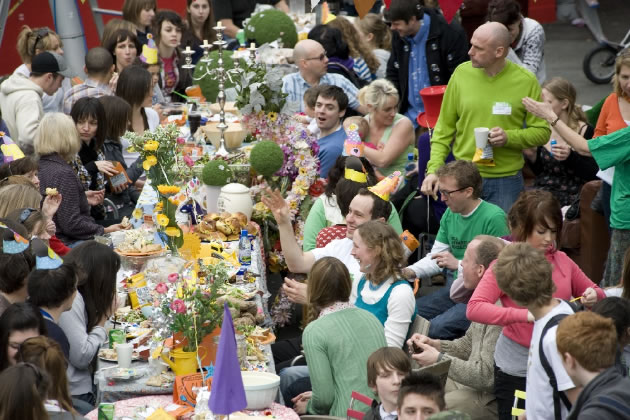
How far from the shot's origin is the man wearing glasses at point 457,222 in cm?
543

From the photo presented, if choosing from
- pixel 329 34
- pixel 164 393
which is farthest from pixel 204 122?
pixel 164 393

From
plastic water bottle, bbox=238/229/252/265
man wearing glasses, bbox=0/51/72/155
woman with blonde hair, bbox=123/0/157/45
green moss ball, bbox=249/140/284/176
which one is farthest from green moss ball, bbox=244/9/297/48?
plastic water bottle, bbox=238/229/252/265

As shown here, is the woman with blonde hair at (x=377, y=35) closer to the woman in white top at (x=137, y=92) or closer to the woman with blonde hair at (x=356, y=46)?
the woman with blonde hair at (x=356, y=46)

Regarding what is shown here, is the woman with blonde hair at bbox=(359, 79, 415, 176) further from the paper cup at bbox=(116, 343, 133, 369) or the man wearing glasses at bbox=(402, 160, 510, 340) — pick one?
the paper cup at bbox=(116, 343, 133, 369)

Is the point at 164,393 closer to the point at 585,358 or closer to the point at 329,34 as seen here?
the point at 585,358

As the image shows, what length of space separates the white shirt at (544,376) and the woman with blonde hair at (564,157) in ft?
8.59

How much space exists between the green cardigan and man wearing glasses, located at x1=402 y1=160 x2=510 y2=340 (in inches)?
42.3

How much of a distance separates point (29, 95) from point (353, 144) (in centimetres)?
259

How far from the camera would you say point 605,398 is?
3170mm

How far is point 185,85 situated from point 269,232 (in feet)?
12.1

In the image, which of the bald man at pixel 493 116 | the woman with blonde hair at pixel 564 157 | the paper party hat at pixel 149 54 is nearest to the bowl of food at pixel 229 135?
the bald man at pixel 493 116

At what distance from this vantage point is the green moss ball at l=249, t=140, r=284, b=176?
6355mm

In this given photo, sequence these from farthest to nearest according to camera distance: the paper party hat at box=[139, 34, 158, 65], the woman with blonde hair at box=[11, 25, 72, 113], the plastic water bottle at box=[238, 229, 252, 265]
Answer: the paper party hat at box=[139, 34, 158, 65], the woman with blonde hair at box=[11, 25, 72, 113], the plastic water bottle at box=[238, 229, 252, 265]

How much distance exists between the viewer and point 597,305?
3.85 meters
